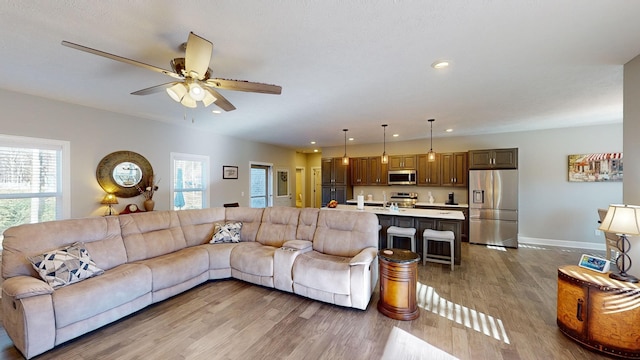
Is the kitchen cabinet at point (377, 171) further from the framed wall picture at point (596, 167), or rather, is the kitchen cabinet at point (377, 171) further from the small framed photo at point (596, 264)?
the small framed photo at point (596, 264)

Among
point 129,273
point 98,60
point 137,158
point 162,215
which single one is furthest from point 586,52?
point 137,158

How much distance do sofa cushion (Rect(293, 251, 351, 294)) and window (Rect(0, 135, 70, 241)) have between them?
145 inches

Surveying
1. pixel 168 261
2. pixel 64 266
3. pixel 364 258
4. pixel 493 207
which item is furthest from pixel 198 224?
pixel 493 207

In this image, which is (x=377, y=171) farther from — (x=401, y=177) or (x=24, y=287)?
(x=24, y=287)

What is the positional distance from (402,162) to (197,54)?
5999mm

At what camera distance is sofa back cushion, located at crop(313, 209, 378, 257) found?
3242 millimetres

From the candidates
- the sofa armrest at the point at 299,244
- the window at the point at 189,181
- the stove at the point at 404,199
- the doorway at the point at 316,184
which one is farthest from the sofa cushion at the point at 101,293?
the doorway at the point at 316,184

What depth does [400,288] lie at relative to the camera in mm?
2629

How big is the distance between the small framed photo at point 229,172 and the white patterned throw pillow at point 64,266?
3942 millimetres

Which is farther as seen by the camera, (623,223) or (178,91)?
(178,91)

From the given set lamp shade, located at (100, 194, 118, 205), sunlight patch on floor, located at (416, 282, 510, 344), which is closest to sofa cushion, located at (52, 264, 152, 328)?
lamp shade, located at (100, 194, 118, 205)

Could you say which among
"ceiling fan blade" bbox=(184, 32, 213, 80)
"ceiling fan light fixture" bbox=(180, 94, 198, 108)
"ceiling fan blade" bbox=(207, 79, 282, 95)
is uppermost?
"ceiling fan blade" bbox=(184, 32, 213, 80)

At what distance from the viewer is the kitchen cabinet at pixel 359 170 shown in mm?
7461

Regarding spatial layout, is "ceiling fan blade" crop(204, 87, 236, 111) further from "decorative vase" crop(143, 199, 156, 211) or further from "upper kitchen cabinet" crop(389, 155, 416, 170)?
"upper kitchen cabinet" crop(389, 155, 416, 170)
